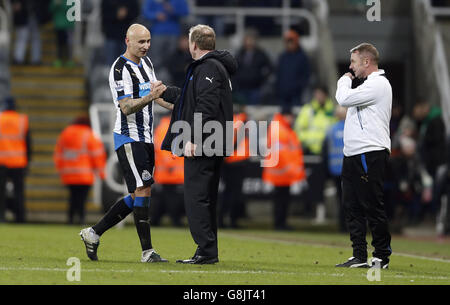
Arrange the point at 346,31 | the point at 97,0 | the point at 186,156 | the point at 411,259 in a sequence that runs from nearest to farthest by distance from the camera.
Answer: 1. the point at 186,156
2. the point at 411,259
3. the point at 97,0
4. the point at 346,31

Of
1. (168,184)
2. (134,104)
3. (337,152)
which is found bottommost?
(168,184)

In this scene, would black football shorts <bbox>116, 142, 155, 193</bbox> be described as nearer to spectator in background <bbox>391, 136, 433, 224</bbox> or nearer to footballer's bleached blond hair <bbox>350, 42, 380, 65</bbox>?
footballer's bleached blond hair <bbox>350, 42, 380, 65</bbox>

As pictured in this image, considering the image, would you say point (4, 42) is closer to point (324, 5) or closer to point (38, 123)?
point (38, 123)

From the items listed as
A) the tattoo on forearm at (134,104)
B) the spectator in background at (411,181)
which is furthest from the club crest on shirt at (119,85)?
the spectator in background at (411,181)

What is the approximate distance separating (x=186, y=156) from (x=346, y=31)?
18.8 m

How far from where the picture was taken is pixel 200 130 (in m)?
10.8

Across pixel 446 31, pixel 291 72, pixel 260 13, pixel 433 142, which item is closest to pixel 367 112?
pixel 433 142

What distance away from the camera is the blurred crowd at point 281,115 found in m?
19.6

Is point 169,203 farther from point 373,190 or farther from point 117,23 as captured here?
point 373,190

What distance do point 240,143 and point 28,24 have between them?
7.21 meters

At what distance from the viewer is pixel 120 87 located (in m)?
11.0

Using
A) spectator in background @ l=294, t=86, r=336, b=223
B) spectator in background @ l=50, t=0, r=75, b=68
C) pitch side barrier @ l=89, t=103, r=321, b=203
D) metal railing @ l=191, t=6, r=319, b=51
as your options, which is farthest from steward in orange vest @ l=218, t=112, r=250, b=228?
spectator in background @ l=50, t=0, r=75, b=68

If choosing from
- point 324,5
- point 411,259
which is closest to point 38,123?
point 324,5

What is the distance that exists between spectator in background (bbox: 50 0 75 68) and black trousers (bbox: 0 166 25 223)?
5.39m
